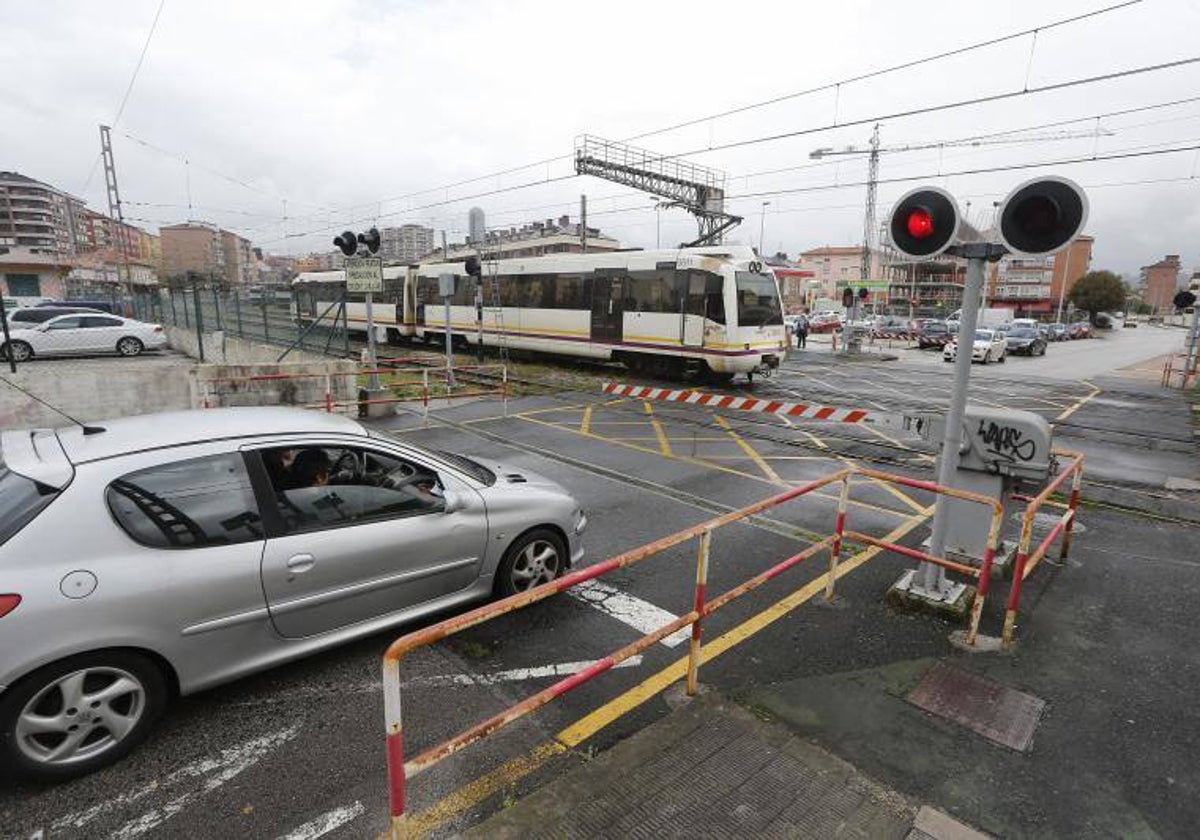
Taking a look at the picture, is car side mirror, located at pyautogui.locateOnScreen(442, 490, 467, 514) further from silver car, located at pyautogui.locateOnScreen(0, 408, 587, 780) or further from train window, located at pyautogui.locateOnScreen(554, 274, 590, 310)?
train window, located at pyautogui.locateOnScreen(554, 274, 590, 310)

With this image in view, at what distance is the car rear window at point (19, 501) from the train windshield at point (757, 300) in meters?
14.2

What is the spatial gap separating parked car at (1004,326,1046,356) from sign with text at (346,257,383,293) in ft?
99.6

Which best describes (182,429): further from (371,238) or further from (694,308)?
(694,308)

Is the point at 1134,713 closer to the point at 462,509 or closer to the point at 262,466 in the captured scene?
the point at 462,509

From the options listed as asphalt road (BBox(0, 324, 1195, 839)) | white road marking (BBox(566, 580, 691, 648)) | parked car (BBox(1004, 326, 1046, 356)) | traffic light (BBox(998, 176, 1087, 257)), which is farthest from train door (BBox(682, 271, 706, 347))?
parked car (BBox(1004, 326, 1046, 356))

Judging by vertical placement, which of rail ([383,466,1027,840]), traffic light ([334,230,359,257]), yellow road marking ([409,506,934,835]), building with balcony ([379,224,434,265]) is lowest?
yellow road marking ([409,506,934,835])

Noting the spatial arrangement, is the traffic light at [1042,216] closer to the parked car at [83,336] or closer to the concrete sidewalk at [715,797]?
the concrete sidewalk at [715,797]

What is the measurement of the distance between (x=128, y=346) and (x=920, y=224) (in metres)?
24.0

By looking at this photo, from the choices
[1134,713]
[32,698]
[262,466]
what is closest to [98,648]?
[32,698]

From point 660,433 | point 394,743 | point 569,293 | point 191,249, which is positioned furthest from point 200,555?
point 191,249

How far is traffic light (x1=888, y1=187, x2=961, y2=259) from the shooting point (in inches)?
170

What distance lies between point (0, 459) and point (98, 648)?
1.34 meters

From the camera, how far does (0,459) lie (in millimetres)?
3430

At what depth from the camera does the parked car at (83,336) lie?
1864 centimetres
